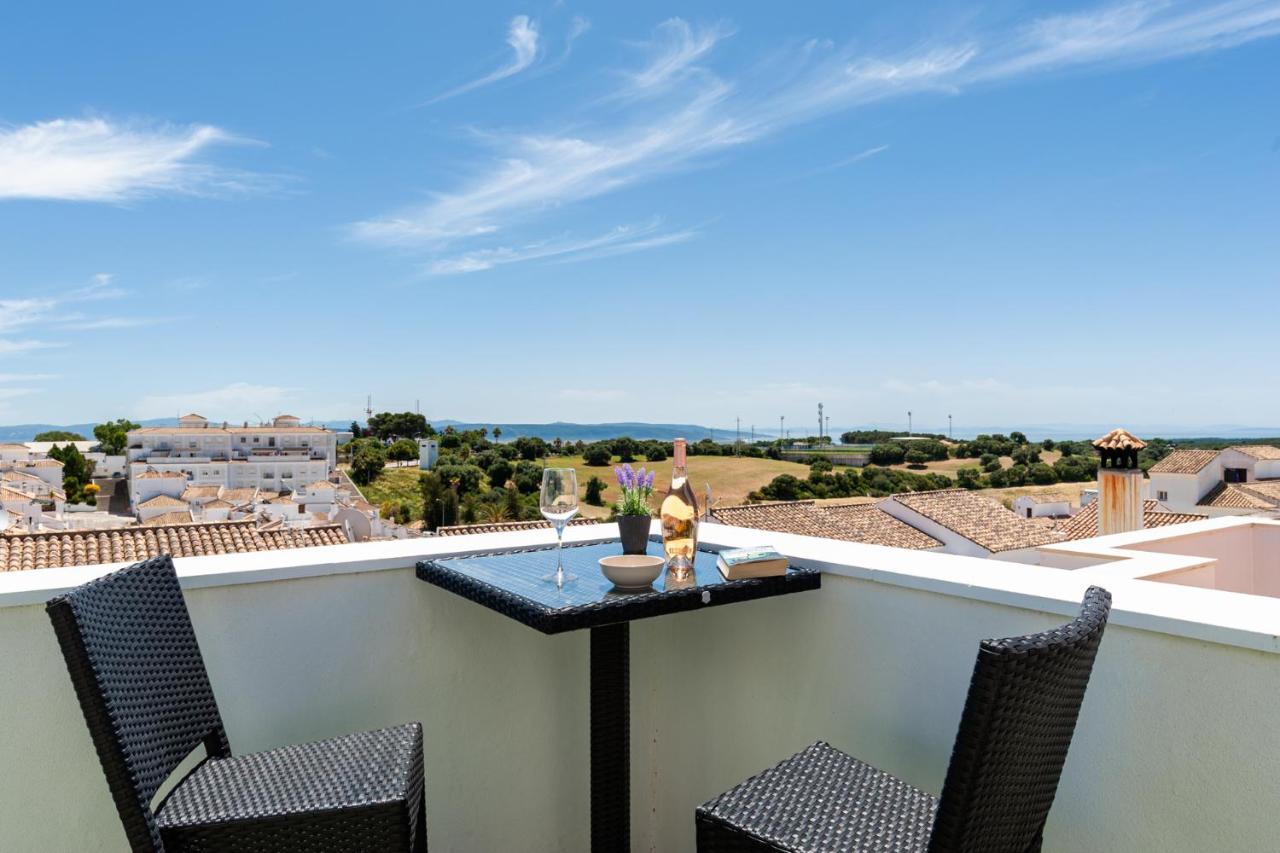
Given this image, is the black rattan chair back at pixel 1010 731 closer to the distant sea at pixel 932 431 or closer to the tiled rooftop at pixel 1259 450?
the distant sea at pixel 932 431

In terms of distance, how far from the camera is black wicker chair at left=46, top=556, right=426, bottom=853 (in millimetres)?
1139

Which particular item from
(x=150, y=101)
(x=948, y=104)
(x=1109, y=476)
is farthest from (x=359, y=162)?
(x=1109, y=476)

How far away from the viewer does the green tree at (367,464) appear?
152 ft

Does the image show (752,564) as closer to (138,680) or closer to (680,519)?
(680,519)

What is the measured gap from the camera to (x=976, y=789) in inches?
35.6

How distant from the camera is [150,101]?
38250 millimetres

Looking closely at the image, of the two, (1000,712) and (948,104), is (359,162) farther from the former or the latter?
(1000,712)

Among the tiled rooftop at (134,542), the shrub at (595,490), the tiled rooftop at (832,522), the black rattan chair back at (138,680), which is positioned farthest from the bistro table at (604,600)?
the tiled rooftop at (832,522)

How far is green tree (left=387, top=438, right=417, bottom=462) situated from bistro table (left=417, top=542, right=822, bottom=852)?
51024 mm

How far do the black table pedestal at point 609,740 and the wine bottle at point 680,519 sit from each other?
0.21 m

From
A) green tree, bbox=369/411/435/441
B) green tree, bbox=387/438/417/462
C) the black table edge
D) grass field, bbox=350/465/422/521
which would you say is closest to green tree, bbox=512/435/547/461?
grass field, bbox=350/465/422/521

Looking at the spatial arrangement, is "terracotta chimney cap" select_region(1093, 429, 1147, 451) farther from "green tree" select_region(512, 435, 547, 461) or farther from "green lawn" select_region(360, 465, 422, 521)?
"green lawn" select_region(360, 465, 422, 521)

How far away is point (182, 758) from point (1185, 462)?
23217mm

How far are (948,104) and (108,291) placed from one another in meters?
54.9
